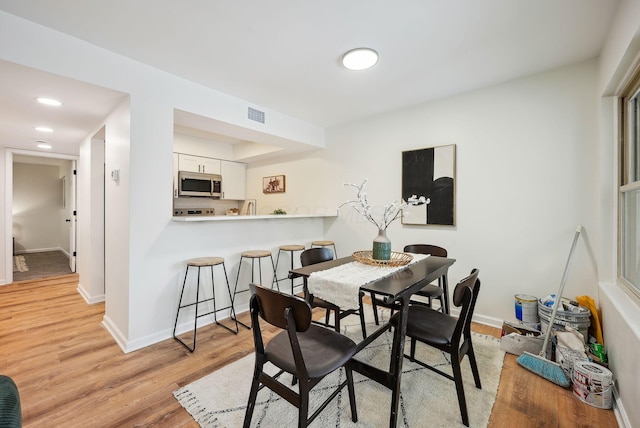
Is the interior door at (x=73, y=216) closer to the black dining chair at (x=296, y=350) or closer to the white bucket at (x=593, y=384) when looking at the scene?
the black dining chair at (x=296, y=350)

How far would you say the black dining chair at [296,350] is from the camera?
118 cm

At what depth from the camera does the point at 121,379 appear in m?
1.99

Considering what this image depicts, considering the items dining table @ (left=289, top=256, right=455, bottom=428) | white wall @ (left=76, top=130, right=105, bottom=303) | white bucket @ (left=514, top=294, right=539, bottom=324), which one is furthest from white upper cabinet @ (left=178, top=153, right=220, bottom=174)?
white bucket @ (left=514, top=294, right=539, bottom=324)

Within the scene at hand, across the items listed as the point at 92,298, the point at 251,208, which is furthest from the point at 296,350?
the point at 251,208

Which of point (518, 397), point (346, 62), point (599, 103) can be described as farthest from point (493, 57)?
point (518, 397)

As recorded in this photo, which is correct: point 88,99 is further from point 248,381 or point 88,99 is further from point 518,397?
point 518,397

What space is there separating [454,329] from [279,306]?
113 cm

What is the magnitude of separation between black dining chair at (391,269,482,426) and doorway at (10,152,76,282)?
7.90 m

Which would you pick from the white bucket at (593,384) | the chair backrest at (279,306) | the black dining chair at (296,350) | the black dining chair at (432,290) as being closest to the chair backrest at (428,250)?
the black dining chair at (432,290)

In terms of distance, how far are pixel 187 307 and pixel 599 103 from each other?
13.7 ft

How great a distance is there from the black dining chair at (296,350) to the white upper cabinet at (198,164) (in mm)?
4188

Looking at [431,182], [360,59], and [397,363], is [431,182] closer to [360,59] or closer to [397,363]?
[360,59]

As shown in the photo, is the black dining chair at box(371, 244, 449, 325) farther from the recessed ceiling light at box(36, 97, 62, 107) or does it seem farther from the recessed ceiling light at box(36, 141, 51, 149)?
the recessed ceiling light at box(36, 141, 51, 149)

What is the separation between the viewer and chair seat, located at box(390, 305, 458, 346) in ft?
5.31
